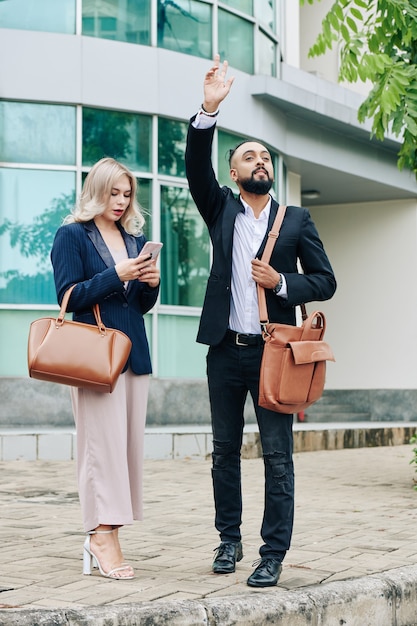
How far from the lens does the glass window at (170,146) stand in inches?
537

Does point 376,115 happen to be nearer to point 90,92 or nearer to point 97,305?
point 97,305

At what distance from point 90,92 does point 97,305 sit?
869 centimetres

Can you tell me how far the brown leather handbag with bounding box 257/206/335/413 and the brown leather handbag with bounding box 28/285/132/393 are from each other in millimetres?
643

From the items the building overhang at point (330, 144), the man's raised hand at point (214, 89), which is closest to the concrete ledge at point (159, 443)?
the building overhang at point (330, 144)

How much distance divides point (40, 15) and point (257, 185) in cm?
899

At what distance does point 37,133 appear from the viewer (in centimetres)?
1300

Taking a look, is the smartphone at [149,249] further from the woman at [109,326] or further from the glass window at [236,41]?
the glass window at [236,41]

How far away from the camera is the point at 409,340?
63.0 ft

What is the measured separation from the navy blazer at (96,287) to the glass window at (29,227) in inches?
308

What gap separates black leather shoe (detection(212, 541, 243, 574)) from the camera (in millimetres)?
4969

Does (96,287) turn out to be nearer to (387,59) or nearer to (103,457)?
(103,457)

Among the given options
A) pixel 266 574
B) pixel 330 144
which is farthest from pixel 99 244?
pixel 330 144

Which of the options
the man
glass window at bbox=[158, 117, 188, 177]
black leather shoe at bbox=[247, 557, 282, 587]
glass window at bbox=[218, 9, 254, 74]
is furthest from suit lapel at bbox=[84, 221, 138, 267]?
glass window at bbox=[218, 9, 254, 74]

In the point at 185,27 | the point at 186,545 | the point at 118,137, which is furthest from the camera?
Answer: the point at 185,27
